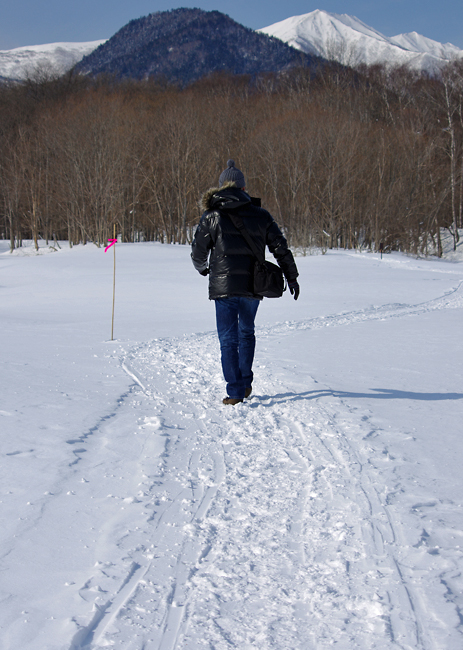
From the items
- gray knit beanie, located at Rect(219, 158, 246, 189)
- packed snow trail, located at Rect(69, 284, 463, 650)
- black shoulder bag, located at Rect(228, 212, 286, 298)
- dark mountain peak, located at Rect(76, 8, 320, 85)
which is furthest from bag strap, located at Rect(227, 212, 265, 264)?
dark mountain peak, located at Rect(76, 8, 320, 85)

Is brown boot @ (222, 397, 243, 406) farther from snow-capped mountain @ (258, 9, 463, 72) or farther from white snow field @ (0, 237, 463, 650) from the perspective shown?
snow-capped mountain @ (258, 9, 463, 72)

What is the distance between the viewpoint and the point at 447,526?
2.48 metres

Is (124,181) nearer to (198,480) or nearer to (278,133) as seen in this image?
(278,133)

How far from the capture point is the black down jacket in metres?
4.27

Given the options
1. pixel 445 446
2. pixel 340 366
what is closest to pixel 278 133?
pixel 340 366

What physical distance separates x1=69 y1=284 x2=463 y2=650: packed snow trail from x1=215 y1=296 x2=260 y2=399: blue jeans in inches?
19.9

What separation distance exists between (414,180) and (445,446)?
34979mm

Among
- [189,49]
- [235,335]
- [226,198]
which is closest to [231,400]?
[235,335]

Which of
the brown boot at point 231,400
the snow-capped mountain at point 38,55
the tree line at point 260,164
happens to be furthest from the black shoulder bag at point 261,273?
the snow-capped mountain at point 38,55

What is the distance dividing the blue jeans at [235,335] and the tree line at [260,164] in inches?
1106

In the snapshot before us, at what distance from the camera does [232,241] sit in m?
4.31

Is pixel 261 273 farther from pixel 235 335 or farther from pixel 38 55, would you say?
pixel 38 55

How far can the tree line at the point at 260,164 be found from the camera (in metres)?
34.1

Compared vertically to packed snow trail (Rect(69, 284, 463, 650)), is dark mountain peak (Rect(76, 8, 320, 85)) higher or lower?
higher
